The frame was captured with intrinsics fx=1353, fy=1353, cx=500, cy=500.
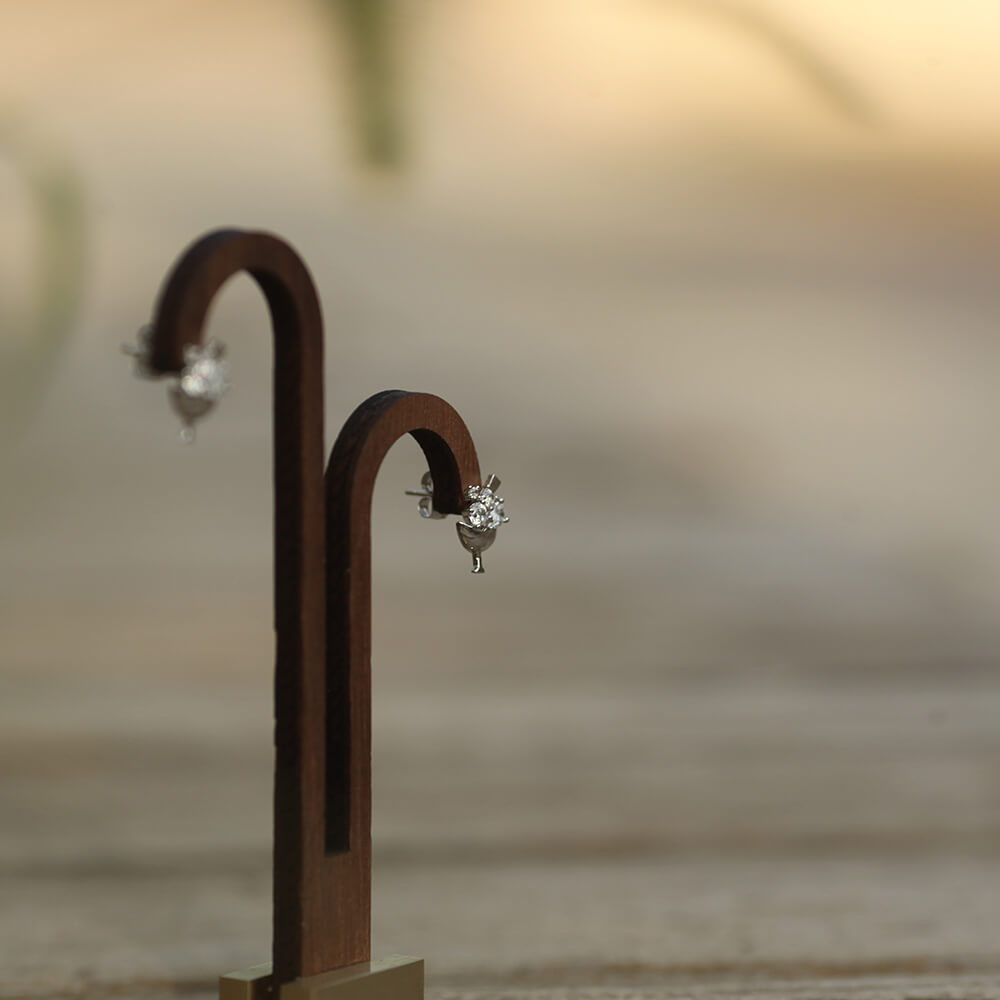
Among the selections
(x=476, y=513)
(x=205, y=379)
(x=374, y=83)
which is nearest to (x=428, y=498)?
(x=476, y=513)

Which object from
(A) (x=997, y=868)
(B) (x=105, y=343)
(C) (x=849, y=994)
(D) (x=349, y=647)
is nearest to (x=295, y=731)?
(D) (x=349, y=647)

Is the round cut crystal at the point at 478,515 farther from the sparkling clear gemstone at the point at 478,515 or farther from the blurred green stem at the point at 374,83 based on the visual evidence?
the blurred green stem at the point at 374,83

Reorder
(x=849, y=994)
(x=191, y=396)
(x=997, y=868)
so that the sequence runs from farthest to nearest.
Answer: (x=997, y=868) < (x=849, y=994) < (x=191, y=396)

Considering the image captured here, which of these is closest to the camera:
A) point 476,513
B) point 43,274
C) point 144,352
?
point 144,352

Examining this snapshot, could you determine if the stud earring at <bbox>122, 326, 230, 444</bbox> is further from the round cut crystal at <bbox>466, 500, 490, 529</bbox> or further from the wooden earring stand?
the round cut crystal at <bbox>466, 500, 490, 529</bbox>

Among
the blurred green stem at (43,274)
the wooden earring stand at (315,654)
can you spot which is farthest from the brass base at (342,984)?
the blurred green stem at (43,274)

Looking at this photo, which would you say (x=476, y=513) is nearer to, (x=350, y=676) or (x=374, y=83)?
(x=350, y=676)

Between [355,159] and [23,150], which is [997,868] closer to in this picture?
[355,159]
